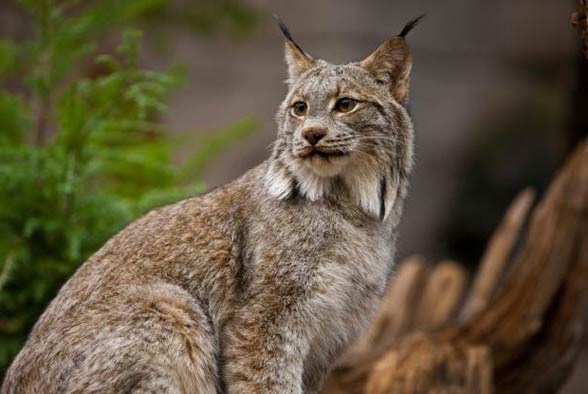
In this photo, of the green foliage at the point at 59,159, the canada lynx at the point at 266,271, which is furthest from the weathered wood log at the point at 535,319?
the green foliage at the point at 59,159

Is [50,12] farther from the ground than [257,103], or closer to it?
farther from the ground

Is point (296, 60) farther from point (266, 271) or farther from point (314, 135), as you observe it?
point (266, 271)

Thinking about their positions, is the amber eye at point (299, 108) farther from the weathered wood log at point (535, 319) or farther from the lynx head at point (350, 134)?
the weathered wood log at point (535, 319)

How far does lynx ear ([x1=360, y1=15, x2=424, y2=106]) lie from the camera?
556 cm

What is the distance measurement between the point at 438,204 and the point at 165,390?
1004 cm

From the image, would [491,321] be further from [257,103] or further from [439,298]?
[257,103]

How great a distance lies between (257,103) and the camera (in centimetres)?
1441

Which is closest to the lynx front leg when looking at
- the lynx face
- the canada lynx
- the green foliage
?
the canada lynx

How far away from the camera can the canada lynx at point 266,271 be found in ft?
16.7

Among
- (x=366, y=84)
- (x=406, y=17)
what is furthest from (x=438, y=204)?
(x=366, y=84)

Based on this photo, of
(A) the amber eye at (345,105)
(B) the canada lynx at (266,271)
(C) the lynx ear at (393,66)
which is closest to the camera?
(B) the canada lynx at (266,271)

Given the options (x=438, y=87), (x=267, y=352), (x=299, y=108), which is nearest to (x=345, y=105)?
(x=299, y=108)

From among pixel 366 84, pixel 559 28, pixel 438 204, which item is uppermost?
pixel 366 84

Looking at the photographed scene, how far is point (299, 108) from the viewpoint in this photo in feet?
18.1
